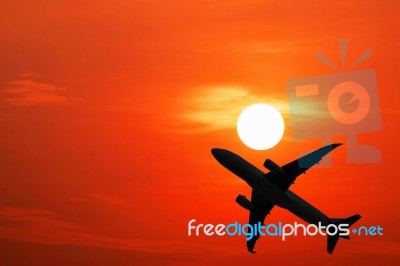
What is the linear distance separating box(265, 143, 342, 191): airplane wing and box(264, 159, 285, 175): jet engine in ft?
2.97

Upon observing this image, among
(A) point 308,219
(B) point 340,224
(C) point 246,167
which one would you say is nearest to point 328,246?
(B) point 340,224

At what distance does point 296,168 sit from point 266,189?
22.6 feet

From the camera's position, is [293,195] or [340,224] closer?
[293,195]

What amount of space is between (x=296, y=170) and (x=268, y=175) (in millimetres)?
4905

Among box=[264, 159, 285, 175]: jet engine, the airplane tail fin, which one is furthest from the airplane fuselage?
the airplane tail fin

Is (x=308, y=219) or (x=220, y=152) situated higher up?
(x=220, y=152)

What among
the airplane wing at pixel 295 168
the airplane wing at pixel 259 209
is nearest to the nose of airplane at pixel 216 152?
the airplane wing at pixel 295 168

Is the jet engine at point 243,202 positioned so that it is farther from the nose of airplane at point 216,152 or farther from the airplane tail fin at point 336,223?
the nose of airplane at point 216,152

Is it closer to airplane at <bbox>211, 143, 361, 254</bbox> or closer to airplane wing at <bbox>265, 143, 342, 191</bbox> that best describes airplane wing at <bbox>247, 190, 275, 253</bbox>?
airplane at <bbox>211, 143, 361, 254</bbox>

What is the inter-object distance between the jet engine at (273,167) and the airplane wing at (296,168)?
A: 905 mm

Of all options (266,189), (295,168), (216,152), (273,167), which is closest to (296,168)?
(295,168)

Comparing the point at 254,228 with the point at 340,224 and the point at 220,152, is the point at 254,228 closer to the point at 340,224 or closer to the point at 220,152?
the point at 340,224

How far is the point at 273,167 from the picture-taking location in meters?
126

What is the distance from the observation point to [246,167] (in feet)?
401
